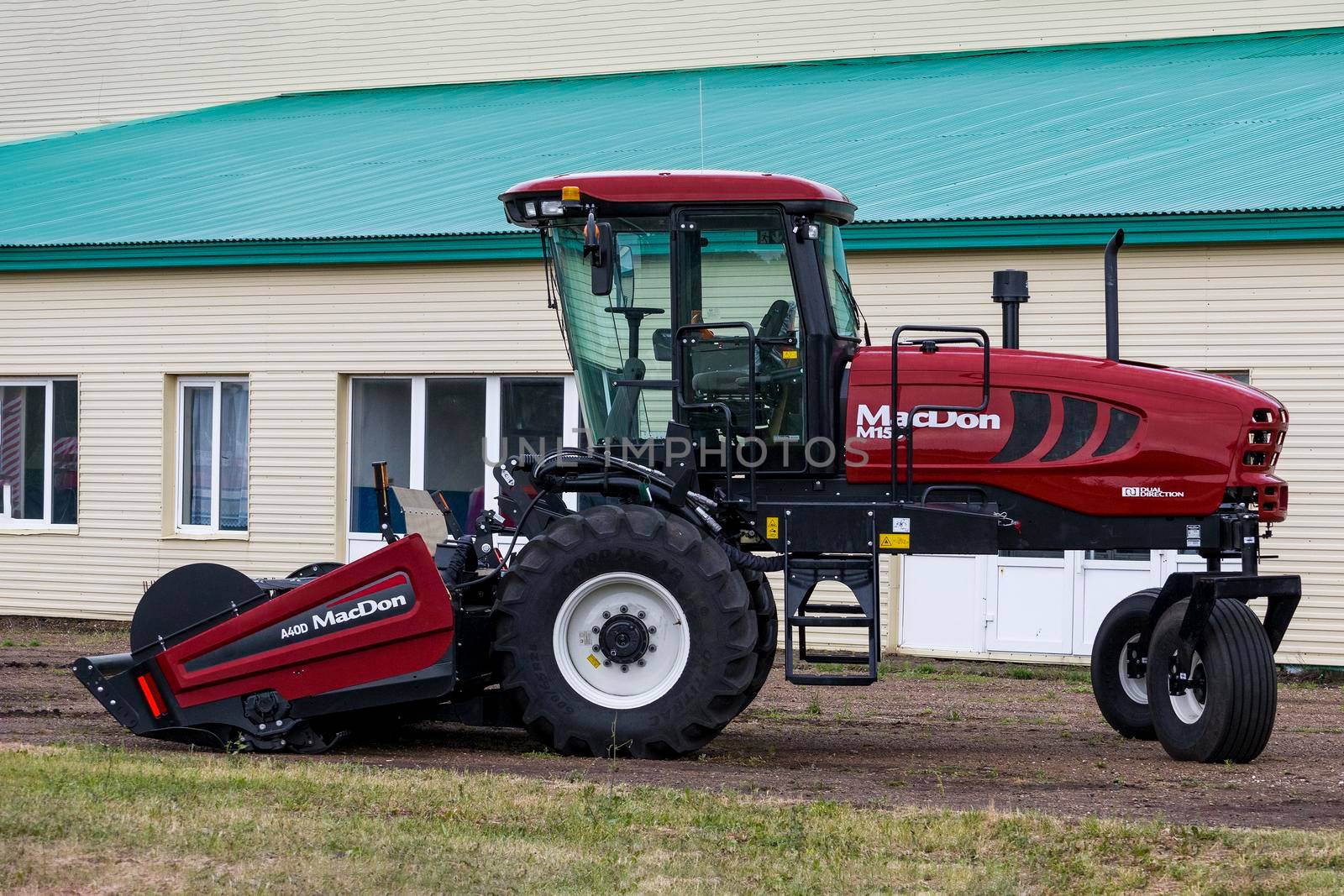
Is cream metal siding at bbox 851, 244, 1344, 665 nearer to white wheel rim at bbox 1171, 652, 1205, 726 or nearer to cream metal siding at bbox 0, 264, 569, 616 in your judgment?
cream metal siding at bbox 0, 264, 569, 616

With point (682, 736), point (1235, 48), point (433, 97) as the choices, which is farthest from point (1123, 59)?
point (682, 736)

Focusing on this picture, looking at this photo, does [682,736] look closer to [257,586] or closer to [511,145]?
[257,586]

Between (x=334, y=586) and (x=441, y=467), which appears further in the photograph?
(x=441, y=467)

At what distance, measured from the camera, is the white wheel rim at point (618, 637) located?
8008 millimetres

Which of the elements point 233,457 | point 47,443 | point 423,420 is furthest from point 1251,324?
point 47,443

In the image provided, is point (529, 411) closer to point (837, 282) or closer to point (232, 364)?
point (232, 364)

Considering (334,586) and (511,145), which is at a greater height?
(511,145)

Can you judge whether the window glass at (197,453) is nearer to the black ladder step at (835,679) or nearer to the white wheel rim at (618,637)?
the white wheel rim at (618,637)

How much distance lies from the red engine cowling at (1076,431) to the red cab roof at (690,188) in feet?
3.04

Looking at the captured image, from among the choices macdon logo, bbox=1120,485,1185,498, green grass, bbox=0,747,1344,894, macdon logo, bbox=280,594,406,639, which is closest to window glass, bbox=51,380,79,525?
macdon logo, bbox=280,594,406,639

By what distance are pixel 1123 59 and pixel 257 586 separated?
1377 cm

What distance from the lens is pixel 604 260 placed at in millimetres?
8078

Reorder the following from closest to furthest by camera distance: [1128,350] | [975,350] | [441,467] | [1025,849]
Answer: [1025,849] → [975,350] → [1128,350] → [441,467]

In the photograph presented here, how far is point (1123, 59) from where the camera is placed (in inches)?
734
